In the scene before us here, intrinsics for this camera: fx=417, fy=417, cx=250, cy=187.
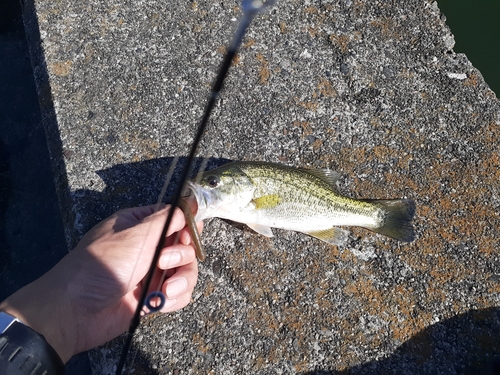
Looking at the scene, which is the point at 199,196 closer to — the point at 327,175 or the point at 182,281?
the point at 182,281

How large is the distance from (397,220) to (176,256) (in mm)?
1614

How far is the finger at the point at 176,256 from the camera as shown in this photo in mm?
2686

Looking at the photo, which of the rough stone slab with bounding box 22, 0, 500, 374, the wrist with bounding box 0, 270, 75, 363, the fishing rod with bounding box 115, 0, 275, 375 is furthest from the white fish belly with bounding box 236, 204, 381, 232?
the wrist with bounding box 0, 270, 75, 363

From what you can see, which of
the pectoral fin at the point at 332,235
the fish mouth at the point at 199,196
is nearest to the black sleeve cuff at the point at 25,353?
the fish mouth at the point at 199,196

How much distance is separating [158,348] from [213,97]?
187cm

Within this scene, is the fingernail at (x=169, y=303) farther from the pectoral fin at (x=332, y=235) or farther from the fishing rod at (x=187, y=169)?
the pectoral fin at (x=332, y=235)

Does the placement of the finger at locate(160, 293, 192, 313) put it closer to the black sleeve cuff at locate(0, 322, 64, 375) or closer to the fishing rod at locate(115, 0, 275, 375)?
the fishing rod at locate(115, 0, 275, 375)

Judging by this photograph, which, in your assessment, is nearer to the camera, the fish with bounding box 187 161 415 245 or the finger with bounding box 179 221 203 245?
the finger with bounding box 179 221 203 245

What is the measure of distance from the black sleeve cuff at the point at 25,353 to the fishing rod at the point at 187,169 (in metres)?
0.40

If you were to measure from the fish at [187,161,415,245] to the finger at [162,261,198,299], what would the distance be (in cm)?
38

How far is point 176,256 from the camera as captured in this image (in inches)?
107

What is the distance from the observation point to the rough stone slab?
2.93 metres

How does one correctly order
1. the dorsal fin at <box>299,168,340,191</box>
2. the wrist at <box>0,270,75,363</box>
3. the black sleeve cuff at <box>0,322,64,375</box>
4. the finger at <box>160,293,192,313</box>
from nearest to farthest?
1. the black sleeve cuff at <box>0,322,64,375</box>
2. the wrist at <box>0,270,75,363</box>
3. the finger at <box>160,293,192,313</box>
4. the dorsal fin at <box>299,168,340,191</box>

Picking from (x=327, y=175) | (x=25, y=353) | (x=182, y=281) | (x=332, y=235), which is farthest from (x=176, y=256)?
(x=327, y=175)
